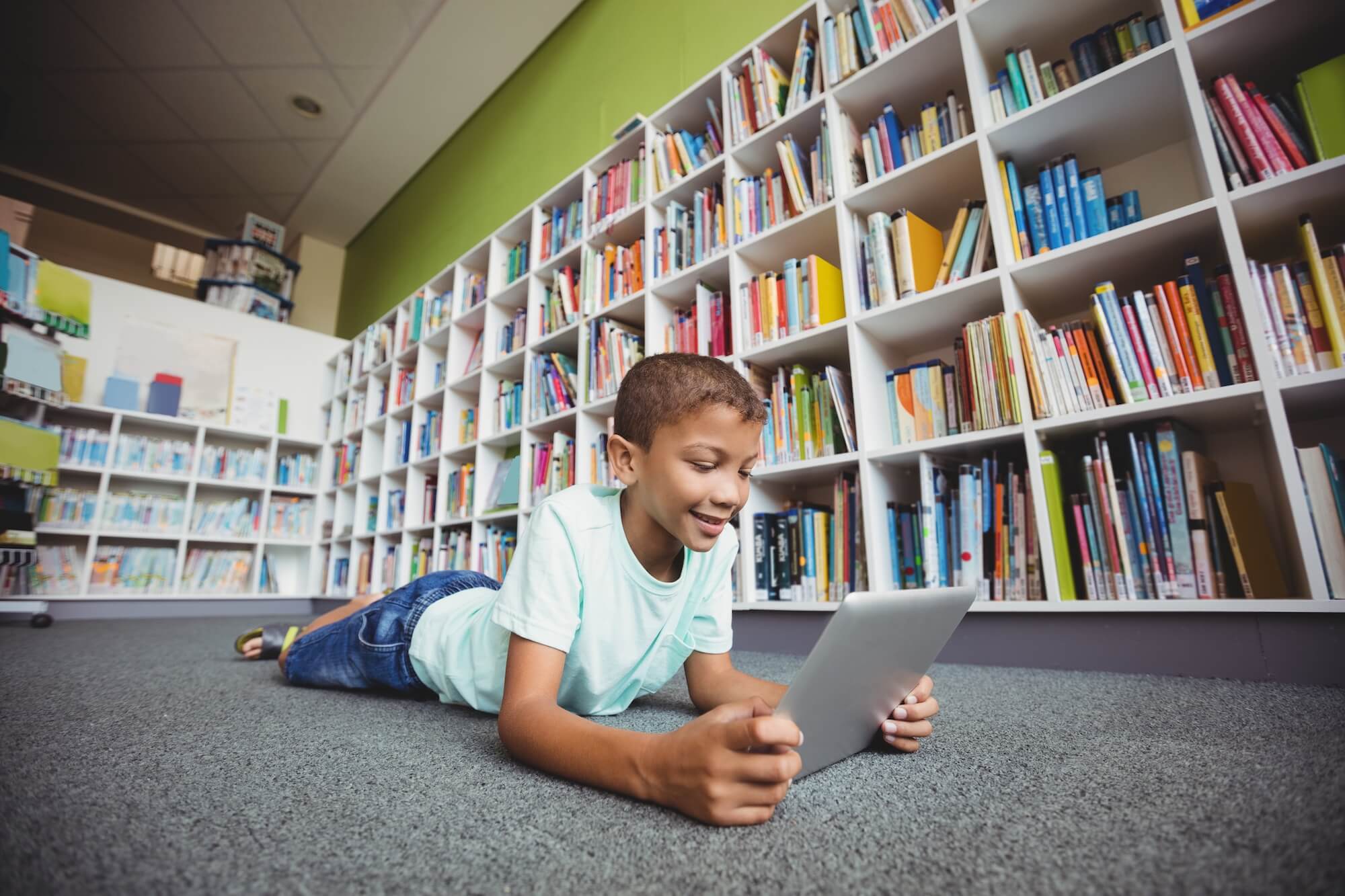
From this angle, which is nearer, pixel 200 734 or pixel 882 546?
pixel 200 734

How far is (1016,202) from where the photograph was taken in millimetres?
1597

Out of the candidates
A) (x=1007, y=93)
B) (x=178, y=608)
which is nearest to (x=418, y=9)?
(x=1007, y=93)

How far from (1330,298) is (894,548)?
0.98 metres

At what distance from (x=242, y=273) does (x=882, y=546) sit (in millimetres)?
5278

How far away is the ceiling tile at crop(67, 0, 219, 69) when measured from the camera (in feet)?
12.0

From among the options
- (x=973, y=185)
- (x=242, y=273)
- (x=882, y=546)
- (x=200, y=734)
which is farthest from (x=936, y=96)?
(x=242, y=273)

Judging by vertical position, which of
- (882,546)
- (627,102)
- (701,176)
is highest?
(627,102)

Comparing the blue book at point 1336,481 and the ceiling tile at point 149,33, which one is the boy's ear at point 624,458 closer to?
the blue book at point 1336,481

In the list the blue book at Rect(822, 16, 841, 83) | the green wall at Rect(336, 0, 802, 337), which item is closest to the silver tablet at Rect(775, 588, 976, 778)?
the blue book at Rect(822, 16, 841, 83)

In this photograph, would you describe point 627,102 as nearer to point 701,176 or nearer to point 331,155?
point 701,176

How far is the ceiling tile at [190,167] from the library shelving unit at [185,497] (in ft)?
7.51

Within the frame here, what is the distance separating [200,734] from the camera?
2.80ft

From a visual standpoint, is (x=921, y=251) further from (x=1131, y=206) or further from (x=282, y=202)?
(x=282, y=202)

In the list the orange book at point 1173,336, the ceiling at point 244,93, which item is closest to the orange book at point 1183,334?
the orange book at point 1173,336
